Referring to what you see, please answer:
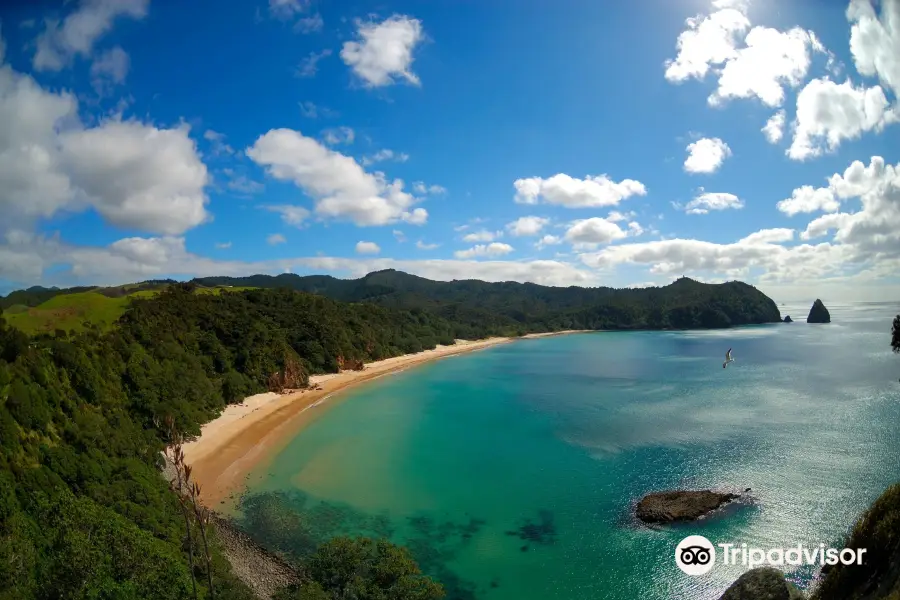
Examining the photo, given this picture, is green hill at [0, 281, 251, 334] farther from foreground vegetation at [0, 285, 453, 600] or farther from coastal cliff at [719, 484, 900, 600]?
coastal cliff at [719, 484, 900, 600]

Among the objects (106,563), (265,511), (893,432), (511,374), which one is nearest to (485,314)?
(511,374)

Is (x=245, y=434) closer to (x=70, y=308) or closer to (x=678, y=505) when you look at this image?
(x=70, y=308)

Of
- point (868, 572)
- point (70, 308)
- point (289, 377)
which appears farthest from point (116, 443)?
point (289, 377)

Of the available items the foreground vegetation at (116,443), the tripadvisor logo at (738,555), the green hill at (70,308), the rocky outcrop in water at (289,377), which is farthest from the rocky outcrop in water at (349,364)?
the tripadvisor logo at (738,555)

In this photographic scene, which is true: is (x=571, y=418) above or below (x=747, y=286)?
below

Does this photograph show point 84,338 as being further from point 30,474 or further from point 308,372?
point 308,372

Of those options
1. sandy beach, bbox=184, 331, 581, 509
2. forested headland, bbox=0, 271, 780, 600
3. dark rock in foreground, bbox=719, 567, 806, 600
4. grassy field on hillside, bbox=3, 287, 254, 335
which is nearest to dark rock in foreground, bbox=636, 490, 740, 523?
forested headland, bbox=0, 271, 780, 600
